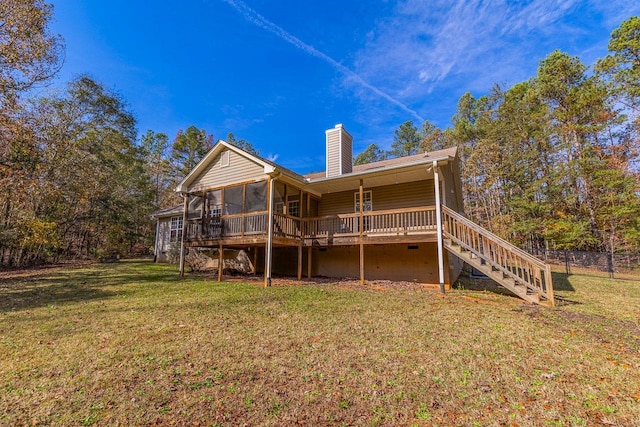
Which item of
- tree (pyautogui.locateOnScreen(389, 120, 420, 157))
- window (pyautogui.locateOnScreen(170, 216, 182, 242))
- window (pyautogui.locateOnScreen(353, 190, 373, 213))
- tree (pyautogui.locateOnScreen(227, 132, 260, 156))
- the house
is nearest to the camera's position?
the house

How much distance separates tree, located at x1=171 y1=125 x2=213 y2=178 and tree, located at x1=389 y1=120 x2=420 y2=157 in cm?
2352

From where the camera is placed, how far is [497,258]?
8.45m

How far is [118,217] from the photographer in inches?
810

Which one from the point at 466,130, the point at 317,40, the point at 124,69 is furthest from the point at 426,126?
the point at 124,69

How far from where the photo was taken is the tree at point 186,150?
110 ft

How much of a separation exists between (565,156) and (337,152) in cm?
2011

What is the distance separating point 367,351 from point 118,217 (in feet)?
72.4

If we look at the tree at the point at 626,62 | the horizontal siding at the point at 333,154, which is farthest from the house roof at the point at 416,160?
the tree at the point at 626,62

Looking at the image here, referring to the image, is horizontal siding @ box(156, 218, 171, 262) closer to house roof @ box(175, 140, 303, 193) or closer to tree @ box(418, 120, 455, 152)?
house roof @ box(175, 140, 303, 193)

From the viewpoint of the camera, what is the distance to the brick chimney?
44.2 feet

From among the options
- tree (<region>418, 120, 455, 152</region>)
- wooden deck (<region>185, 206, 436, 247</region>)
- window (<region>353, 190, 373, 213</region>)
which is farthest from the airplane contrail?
window (<region>353, 190, 373, 213</region>)

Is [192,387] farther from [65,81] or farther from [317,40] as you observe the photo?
[65,81]

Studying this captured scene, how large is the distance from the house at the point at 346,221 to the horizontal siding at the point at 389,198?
4 centimetres

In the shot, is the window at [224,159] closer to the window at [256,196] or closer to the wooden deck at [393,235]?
the window at [256,196]
